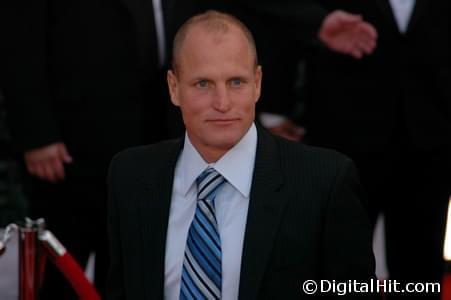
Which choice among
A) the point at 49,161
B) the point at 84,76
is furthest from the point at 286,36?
the point at 49,161

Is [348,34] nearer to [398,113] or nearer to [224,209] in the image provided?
[398,113]

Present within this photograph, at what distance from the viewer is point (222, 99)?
9.14ft

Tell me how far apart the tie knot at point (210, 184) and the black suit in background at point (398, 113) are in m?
1.69

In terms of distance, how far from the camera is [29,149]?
426 cm

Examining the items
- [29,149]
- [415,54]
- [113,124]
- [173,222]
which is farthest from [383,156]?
[173,222]

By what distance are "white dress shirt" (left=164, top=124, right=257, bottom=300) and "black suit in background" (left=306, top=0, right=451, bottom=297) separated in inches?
62.6

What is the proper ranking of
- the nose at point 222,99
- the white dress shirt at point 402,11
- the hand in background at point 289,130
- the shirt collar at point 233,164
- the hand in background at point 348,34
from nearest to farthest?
the nose at point 222,99 → the shirt collar at point 233,164 → the hand in background at point 348,34 → the white dress shirt at point 402,11 → the hand in background at point 289,130

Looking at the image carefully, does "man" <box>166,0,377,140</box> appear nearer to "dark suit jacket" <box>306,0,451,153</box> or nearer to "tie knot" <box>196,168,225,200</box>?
"dark suit jacket" <box>306,0,451,153</box>

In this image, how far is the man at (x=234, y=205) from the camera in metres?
2.82

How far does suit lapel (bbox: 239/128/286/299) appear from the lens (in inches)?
111

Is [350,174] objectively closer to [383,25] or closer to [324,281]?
[324,281]

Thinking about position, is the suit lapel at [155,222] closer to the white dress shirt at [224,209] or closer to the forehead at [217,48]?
the white dress shirt at [224,209]

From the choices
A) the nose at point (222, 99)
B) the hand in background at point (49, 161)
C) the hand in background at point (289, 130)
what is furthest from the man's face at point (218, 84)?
the hand in background at point (289, 130)

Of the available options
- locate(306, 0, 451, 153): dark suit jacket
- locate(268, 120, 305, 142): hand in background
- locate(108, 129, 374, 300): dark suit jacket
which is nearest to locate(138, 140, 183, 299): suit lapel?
locate(108, 129, 374, 300): dark suit jacket
